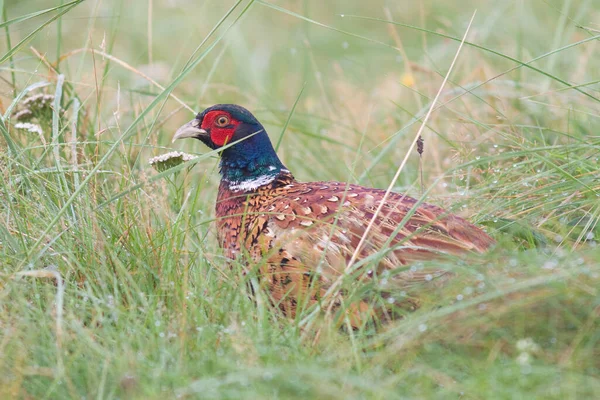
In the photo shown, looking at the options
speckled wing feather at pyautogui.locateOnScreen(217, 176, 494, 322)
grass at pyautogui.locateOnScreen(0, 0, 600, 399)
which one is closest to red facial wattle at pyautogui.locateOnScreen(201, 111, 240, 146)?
grass at pyautogui.locateOnScreen(0, 0, 600, 399)

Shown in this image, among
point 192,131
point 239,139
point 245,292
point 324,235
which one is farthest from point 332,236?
point 192,131

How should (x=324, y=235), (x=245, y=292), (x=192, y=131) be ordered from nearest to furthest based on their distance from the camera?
(x=245, y=292) → (x=324, y=235) → (x=192, y=131)

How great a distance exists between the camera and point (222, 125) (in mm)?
4355

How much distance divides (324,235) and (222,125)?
38.4 inches

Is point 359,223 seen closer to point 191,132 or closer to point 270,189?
point 270,189

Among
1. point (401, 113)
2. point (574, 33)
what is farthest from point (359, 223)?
point (574, 33)

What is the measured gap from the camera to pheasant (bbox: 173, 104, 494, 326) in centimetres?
340

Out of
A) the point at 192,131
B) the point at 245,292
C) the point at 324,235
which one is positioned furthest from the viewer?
the point at 192,131

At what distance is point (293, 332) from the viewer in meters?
2.96

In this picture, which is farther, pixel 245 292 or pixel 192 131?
pixel 192 131

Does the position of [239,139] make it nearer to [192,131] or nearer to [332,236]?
[192,131]

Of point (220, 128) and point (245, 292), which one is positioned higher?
point (220, 128)

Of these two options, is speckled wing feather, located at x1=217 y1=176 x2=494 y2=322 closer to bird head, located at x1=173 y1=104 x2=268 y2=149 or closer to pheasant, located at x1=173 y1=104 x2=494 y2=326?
pheasant, located at x1=173 y1=104 x2=494 y2=326

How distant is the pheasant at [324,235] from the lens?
11.2 ft
